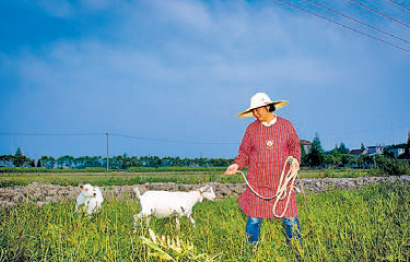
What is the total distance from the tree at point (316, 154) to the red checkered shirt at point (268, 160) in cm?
3964

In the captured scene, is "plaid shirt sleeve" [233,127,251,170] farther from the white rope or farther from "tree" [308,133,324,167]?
"tree" [308,133,324,167]

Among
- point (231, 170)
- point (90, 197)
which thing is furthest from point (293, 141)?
point (90, 197)

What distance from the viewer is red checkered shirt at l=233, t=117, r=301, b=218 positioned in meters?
3.34

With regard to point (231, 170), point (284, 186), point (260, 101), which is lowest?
point (284, 186)

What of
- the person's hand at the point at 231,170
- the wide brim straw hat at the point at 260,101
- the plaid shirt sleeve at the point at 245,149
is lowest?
the person's hand at the point at 231,170

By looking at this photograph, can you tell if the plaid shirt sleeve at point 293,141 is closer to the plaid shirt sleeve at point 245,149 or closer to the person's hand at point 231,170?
the plaid shirt sleeve at point 245,149

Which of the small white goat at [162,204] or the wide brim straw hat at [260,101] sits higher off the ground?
the wide brim straw hat at [260,101]

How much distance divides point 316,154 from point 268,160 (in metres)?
41.9

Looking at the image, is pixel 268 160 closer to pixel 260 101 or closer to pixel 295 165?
pixel 295 165

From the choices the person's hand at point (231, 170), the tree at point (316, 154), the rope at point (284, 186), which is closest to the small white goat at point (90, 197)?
the person's hand at point (231, 170)

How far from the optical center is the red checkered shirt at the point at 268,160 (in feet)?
10.9

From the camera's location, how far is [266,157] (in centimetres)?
335

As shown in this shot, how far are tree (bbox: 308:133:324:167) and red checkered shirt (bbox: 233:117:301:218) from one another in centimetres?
3964

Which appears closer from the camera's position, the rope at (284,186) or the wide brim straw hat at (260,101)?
the rope at (284,186)
